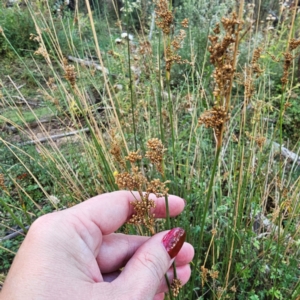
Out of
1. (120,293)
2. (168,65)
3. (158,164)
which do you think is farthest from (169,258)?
(168,65)

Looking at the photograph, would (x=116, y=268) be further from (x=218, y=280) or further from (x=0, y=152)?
(x=0, y=152)

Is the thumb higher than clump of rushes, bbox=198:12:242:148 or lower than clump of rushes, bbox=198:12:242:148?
lower

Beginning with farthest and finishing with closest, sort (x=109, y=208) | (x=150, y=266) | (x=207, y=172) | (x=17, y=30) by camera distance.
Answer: (x=17, y=30), (x=207, y=172), (x=109, y=208), (x=150, y=266)

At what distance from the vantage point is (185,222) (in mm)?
1121

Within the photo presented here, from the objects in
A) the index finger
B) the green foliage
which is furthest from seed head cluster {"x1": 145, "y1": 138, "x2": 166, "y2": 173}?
the green foliage

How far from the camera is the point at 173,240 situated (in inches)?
30.2

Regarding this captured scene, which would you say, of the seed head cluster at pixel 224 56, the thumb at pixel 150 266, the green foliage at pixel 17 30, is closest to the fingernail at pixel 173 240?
the thumb at pixel 150 266

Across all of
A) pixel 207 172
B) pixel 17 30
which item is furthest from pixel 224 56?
pixel 17 30

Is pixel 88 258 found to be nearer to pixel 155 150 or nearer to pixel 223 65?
pixel 155 150

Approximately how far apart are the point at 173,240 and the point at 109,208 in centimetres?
19

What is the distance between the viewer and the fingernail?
29.7 inches

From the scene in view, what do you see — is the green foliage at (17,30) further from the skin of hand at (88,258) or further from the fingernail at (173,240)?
the fingernail at (173,240)

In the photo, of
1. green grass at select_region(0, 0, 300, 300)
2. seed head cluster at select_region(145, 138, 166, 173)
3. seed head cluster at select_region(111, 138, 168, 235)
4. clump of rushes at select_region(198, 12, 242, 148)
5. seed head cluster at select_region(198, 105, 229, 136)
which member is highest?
clump of rushes at select_region(198, 12, 242, 148)

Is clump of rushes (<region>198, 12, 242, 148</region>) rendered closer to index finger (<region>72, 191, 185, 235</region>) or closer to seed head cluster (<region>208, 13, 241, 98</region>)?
seed head cluster (<region>208, 13, 241, 98</region>)
